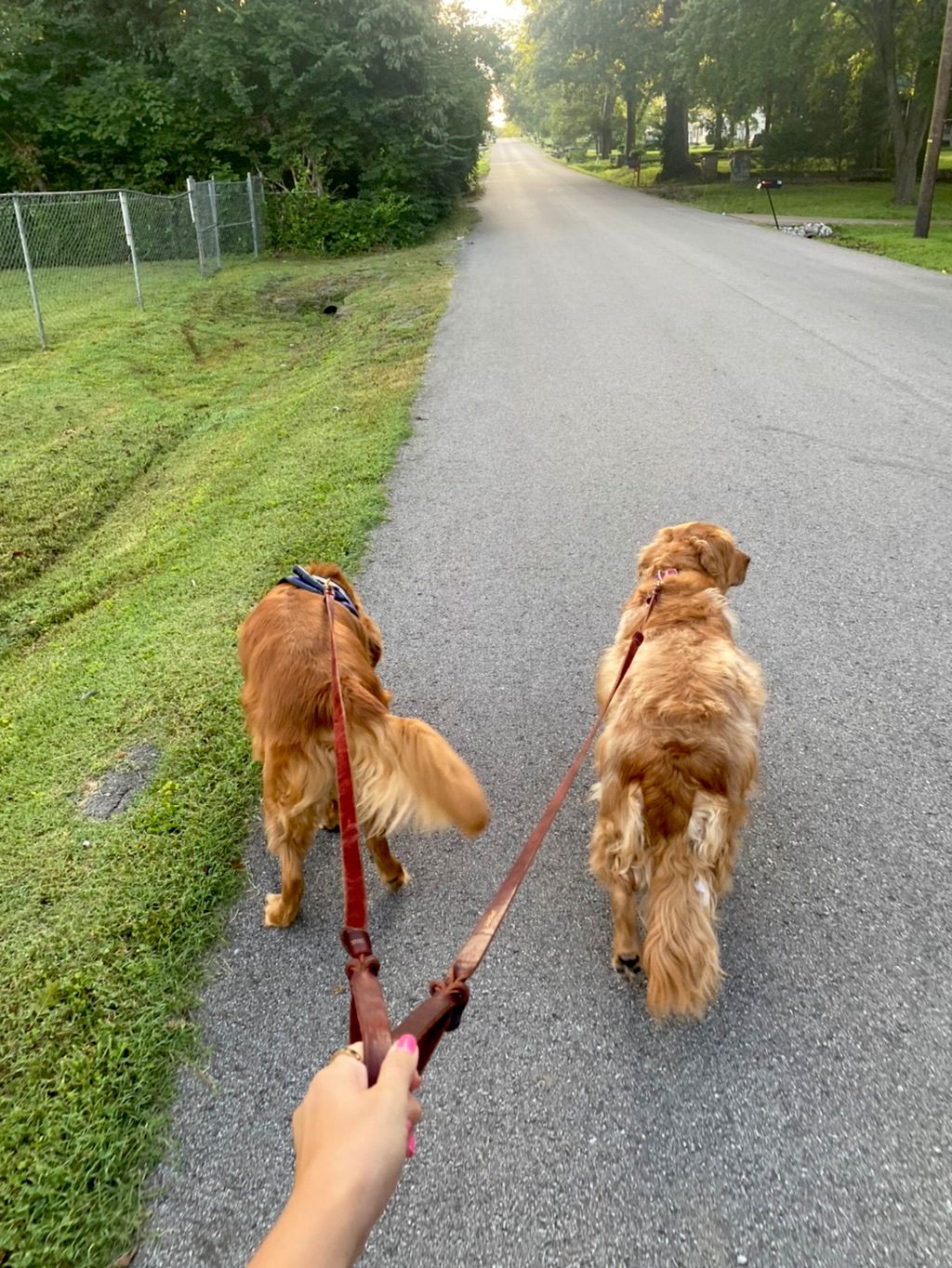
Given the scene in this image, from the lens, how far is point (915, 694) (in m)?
4.02

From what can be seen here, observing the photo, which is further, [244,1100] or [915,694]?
[915,694]

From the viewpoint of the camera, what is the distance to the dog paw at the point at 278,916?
287 cm

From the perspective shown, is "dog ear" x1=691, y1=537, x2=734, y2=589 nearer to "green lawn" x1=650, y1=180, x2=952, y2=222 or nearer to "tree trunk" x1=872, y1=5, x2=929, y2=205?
"green lawn" x1=650, y1=180, x2=952, y2=222

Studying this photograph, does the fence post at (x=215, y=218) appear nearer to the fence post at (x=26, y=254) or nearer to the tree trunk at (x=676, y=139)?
the fence post at (x=26, y=254)

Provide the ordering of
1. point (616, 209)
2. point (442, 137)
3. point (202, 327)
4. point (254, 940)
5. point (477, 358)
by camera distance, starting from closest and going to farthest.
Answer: point (254, 940), point (477, 358), point (202, 327), point (442, 137), point (616, 209)

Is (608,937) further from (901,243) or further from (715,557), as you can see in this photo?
(901,243)

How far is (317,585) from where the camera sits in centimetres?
320

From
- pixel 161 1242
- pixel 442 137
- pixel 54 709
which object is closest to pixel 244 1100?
pixel 161 1242

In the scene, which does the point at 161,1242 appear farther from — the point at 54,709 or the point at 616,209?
the point at 616,209

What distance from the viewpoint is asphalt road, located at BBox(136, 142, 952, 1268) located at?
2.06 m

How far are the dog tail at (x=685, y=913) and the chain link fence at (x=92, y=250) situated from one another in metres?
13.1

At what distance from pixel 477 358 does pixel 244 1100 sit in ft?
32.4

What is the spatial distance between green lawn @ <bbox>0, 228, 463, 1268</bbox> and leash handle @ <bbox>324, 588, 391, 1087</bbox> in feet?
3.43

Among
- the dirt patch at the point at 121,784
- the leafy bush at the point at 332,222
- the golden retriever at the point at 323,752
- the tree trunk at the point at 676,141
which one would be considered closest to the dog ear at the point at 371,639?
the golden retriever at the point at 323,752
